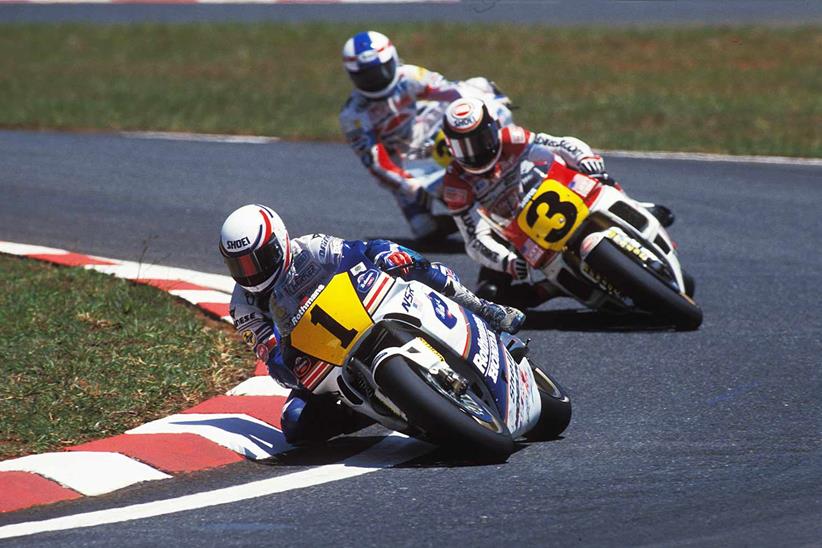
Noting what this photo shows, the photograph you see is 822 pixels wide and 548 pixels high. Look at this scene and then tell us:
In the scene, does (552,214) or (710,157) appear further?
(710,157)

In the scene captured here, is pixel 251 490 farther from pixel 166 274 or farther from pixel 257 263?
pixel 166 274

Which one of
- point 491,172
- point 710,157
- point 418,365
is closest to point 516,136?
point 491,172

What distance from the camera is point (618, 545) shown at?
5402mm

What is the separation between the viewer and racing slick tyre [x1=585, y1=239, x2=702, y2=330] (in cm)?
919

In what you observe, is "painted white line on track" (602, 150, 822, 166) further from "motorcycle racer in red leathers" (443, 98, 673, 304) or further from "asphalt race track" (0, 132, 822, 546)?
"motorcycle racer in red leathers" (443, 98, 673, 304)

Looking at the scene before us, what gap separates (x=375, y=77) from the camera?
41.8ft

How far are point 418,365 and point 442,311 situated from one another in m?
0.47

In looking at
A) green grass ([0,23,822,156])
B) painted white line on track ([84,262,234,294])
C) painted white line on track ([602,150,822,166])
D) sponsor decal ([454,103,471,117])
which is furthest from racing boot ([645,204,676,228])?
green grass ([0,23,822,156])

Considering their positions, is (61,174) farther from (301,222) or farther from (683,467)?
(683,467)

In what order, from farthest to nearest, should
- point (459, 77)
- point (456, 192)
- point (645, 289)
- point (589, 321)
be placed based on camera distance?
1. point (459, 77)
2. point (456, 192)
3. point (589, 321)
4. point (645, 289)

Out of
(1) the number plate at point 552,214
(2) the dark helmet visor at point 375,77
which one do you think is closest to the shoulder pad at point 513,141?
(1) the number plate at point 552,214

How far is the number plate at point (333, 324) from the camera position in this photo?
678cm

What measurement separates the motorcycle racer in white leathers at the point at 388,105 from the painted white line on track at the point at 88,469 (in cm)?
599

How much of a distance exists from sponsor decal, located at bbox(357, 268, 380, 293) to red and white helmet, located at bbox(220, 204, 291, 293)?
1.18 ft
